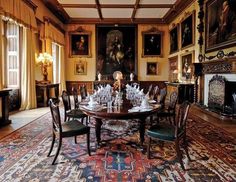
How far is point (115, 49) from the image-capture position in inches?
582

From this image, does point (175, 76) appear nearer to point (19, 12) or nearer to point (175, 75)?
point (175, 75)

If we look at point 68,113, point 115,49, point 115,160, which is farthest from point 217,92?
point 115,49

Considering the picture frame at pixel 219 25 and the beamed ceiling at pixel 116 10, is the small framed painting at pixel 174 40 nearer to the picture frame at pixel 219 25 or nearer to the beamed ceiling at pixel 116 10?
the beamed ceiling at pixel 116 10

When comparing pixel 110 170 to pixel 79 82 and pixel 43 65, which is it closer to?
pixel 43 65

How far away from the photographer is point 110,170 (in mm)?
3184

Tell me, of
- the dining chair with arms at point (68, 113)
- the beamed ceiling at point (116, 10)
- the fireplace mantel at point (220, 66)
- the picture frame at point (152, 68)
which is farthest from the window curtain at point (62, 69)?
the dining chair with arms at point (68, 113)

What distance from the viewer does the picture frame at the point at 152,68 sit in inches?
588

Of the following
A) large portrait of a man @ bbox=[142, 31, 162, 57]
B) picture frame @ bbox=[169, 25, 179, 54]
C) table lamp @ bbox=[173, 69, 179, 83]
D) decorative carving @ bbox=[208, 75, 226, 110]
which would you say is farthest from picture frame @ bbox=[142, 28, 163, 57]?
decorative carving @ bbox=[208, 75, 226, 110]

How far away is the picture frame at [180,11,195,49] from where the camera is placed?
1007 centimetres

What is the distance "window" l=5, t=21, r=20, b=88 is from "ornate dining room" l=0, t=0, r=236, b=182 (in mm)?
38

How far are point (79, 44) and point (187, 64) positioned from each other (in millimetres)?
7237

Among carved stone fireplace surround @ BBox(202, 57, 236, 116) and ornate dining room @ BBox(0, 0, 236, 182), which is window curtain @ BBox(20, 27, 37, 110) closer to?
ornate dining room @ BBox(0, 0, 236, 182)

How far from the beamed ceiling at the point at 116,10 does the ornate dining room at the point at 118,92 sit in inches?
2.4

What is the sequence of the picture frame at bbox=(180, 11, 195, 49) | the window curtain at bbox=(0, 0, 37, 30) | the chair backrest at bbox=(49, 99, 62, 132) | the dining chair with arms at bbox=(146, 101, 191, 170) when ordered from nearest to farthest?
the dining chair with arms at bbox=(146, 101, 191, 170) < the chair backrest at bbox=(49, 99, 62, 132) < the window curtain at bbox=(0, 0, 37, 30) < the picture frame at bbox=(180, 11, 195, 49)
